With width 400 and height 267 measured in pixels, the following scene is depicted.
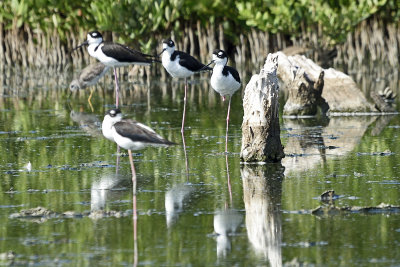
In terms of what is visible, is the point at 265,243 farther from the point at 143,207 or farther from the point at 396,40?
the point at 396,40

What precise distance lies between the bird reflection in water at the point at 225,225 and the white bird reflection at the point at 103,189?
1141mm

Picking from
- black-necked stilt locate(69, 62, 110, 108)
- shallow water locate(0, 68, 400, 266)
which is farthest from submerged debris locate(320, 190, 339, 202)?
black-necked stilt locate(69, 62, 110, 108)

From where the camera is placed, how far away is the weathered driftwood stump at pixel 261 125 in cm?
963

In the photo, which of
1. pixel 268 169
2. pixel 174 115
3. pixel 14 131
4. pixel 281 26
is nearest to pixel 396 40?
pixel 281 26

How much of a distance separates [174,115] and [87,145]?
12.0 ft

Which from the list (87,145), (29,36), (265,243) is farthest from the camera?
(29,36)

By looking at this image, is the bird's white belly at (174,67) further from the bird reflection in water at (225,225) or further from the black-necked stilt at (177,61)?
the bird reflection in water at (225,225)

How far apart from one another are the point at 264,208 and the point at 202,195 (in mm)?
854

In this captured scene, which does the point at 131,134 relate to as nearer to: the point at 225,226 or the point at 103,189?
the point at 103,189

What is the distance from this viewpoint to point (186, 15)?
1000 inches

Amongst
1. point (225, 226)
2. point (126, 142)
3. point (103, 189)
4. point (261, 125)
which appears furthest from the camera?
point (261, 125)

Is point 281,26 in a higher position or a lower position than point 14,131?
higher

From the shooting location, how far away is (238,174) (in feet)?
30.0

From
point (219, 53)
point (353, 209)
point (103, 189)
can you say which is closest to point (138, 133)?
point (103, 189)
